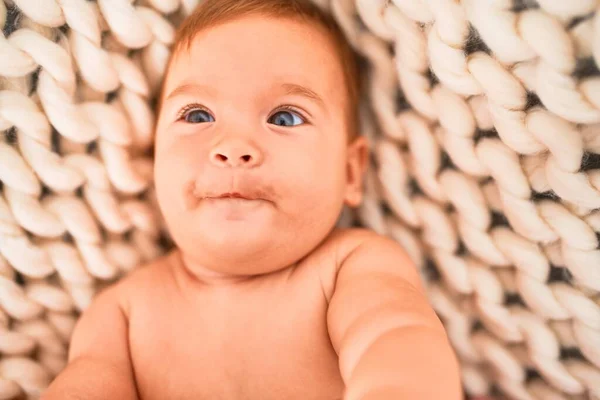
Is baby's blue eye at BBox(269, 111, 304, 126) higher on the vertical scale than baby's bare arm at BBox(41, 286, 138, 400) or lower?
higher

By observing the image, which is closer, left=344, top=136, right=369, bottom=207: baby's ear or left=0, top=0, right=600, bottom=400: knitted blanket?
left=0, top=0, right=600, bottom=400: knitted blanket

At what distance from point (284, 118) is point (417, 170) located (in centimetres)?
21

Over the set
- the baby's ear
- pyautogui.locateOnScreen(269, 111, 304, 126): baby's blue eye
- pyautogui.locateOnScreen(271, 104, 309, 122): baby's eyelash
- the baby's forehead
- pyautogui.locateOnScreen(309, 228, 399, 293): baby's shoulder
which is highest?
the baby's forehead

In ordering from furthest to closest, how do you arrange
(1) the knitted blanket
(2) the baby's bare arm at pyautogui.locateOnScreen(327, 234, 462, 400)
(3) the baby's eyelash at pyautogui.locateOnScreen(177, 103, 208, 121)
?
(3) the baby's eyelash at pyautogui.locateOnScreen(177, 103, 208, 121), (1) the knitted blanket, (2) the baby's bare arm at pyautogui.locateOnScreen(327, 234, 462, 400)

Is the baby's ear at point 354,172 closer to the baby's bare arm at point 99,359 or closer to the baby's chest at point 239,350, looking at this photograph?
the baby's chest at point 239,350

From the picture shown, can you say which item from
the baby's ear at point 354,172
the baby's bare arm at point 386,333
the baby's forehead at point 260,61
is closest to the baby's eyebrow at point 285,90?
the baby's forehead at point 260,61

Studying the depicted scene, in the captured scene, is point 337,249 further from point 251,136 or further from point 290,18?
point 290,18

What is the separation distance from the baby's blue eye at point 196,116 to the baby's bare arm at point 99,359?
0.86ft

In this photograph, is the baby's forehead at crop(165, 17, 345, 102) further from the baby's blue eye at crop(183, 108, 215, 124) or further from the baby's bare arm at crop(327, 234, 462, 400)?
the baby's bare arm at crop(327, 234, 462, 400)

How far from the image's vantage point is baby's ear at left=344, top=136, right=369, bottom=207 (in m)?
0.88

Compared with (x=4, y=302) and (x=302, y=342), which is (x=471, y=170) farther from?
(x=4, y=302)

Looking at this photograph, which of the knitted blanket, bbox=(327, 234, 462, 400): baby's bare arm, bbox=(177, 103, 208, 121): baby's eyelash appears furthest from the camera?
bbox=(177, 103, 208, 121): baby's eyelash

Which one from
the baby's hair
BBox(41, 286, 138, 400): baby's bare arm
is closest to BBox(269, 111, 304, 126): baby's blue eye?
the baby's hair

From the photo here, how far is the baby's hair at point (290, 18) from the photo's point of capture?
81 cm
